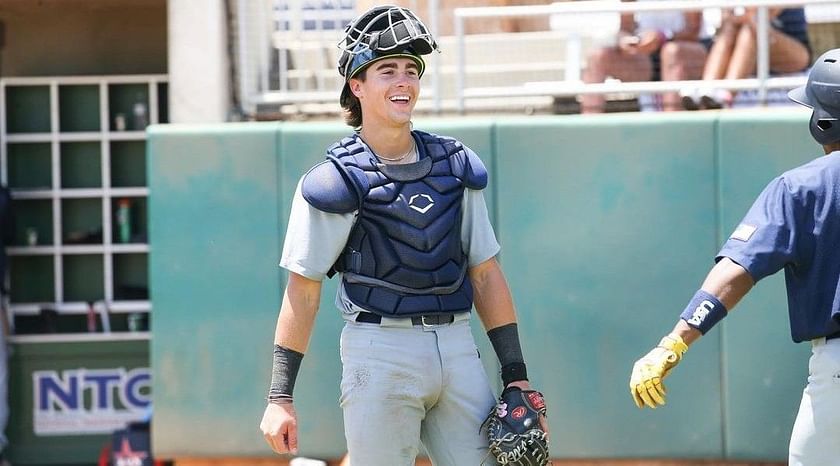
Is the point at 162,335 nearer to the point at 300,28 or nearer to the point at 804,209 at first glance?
the point at 300,28

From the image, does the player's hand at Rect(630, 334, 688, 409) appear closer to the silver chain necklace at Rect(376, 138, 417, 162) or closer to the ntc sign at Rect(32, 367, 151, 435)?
the silver chain necklace at Rect(376, 138, 417, 162)

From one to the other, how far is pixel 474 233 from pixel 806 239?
0.98 metres

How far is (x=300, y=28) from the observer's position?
6.85 m

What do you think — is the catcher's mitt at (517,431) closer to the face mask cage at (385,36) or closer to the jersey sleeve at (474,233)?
the jersey sleeve at (474,233)

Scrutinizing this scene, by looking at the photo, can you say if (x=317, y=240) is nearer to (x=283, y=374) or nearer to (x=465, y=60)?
(x=283, y=374)

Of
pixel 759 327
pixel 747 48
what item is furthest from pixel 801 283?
pixel 747 48

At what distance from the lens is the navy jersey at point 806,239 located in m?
3.81

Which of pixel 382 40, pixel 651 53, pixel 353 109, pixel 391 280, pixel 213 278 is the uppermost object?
pixel 651 53

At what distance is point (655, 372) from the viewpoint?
149 inches

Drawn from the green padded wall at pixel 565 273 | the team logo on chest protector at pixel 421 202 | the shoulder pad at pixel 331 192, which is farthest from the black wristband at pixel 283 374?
the green padded wall at pixel 565 273

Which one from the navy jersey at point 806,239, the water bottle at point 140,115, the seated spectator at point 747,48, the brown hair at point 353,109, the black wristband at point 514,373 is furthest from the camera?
the water bottle at point 140,115

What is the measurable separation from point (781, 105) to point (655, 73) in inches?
25.7

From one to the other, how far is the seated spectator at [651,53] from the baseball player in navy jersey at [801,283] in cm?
279

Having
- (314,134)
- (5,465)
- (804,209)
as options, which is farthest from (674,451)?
(5,465)
